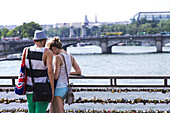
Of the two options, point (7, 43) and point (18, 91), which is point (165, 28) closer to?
point (7, 43)

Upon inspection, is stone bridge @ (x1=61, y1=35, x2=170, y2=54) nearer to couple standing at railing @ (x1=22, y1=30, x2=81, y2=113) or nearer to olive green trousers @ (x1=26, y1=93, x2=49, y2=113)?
couple standing at railing @ (x1=22, y1=30, x2=81, y2=113)

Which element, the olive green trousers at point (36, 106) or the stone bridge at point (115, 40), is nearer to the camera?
the olive green trousers at point (36, 106)

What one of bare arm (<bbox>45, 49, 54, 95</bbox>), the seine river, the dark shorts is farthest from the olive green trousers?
the seine river

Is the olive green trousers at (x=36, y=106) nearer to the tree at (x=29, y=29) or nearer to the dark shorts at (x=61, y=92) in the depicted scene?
the dark shorts at (x=61, y=92)

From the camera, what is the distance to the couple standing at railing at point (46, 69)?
4.89 m

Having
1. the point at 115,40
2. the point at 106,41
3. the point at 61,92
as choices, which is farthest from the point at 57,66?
the point at 115,40

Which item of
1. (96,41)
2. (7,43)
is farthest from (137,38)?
(7,43)

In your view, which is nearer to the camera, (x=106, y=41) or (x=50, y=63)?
(x=50, y=63)

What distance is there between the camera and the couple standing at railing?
16.0ft

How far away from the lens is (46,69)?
494cm

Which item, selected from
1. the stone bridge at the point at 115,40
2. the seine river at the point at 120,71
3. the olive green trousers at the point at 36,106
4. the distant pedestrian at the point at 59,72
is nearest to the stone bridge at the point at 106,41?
the stone bridge at the point at 115,40

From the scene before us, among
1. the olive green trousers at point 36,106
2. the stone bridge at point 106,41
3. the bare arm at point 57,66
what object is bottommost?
the stone bridge at point 106,41

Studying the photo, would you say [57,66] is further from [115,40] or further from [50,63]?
[115,40]

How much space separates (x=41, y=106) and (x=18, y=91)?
0.35 meters
